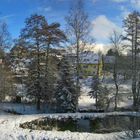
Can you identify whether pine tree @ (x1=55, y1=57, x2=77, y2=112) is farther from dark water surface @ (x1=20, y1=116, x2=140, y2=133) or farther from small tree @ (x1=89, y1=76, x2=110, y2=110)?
dark water surface @ (x1=20, y1=116, x2=140, y2=133)

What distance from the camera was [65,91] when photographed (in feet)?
114

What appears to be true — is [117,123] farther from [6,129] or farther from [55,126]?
[6,129]

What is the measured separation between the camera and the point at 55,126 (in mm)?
27047

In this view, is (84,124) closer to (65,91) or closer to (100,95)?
(65,91)

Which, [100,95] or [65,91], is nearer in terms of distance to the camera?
[65,91]

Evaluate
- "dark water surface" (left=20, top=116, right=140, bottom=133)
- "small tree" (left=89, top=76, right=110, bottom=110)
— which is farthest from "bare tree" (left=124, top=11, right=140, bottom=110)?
"dark water surface" (left=20, top=116, right=140, bottom=133)

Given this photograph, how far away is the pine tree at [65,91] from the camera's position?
112ft

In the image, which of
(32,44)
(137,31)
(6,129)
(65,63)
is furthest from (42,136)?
(137,31)

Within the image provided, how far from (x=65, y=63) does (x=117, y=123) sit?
903cm

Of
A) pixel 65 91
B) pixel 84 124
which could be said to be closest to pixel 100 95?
pixel 65 91

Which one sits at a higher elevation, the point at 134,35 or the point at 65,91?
the point at 134,35

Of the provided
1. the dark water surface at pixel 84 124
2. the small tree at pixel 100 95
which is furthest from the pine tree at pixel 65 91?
the dark water surface at pixel 84 124

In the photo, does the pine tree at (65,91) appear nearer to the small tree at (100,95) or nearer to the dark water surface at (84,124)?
the small tree at (100,95)

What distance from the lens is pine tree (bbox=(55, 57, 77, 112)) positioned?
34250 millimetres
